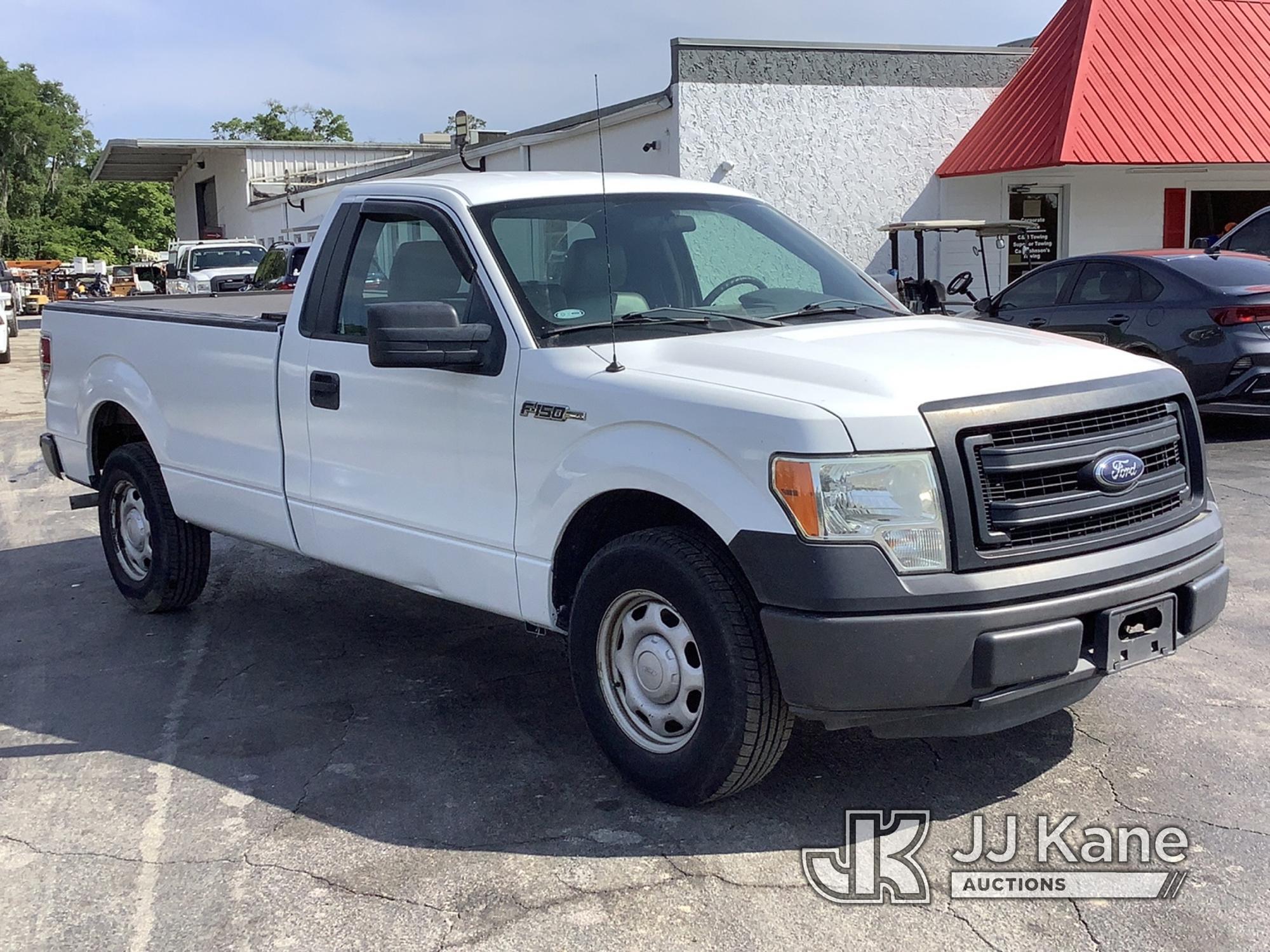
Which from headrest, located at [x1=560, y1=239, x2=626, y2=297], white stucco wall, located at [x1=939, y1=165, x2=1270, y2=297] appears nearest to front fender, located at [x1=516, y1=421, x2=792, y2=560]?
headrest, located at [x1=560, y1=239, x2=626, y2=297]

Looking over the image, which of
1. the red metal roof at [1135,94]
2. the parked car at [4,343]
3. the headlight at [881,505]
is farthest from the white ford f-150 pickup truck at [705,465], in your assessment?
the parked car at [4,343]

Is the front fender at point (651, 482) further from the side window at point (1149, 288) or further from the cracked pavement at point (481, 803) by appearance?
the side window at point (1149, 288)

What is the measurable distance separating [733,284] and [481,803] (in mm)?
2116

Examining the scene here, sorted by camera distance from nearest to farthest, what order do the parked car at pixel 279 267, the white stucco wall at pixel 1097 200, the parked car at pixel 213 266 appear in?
the white stucco wall at pixel 1097 200 → the parked car at pixel 279 267 → the parked car at pixel 213 266

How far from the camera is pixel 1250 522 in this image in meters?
7.80

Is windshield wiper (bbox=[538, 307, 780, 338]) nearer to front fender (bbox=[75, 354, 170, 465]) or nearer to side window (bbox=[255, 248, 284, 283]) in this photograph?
front fender (bbox=[75, 354, 170, 465])

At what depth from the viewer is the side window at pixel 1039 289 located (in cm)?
1152

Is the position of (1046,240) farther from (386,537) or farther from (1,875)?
(1,875)

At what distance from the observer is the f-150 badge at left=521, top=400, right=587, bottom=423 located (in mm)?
4156

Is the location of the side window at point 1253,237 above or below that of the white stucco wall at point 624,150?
below

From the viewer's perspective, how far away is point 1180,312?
34.0 feet

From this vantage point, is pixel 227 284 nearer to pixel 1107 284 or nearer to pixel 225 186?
pixel 225 186

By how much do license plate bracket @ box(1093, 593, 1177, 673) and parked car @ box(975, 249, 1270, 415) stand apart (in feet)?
22.7

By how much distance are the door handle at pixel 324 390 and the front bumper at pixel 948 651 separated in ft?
7.24
